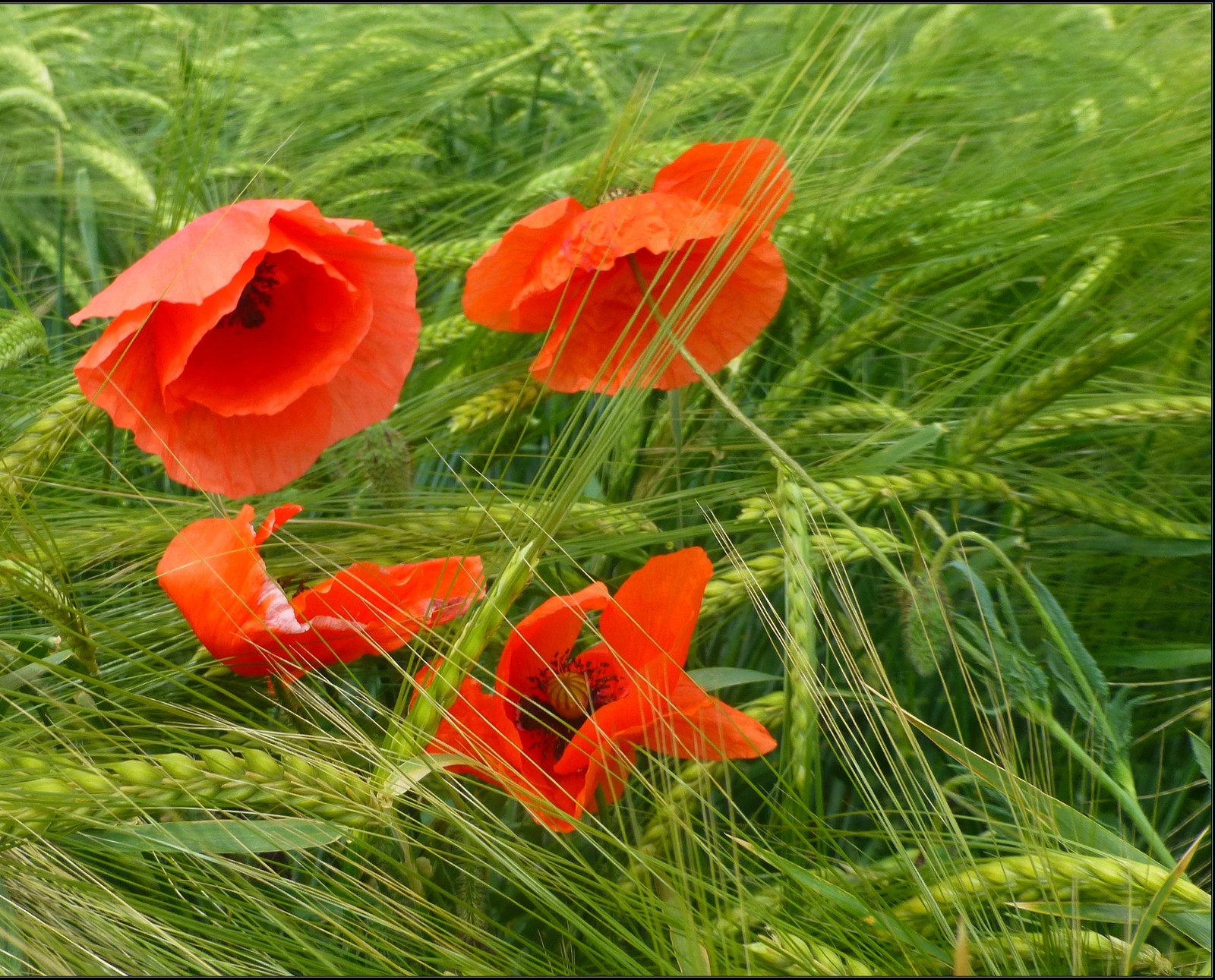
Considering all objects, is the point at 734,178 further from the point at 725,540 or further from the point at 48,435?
the point at 48,435

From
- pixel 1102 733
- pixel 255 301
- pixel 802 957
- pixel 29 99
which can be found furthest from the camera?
pixel 29 99

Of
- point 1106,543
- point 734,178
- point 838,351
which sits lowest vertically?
point 1106,543

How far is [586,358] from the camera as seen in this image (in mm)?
457

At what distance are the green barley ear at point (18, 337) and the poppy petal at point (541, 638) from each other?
0.24 meters

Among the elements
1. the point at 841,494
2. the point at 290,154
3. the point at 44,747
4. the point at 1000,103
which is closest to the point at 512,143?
the point at 290,154

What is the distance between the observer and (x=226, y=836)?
301 mm

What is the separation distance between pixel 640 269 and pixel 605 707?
25cm

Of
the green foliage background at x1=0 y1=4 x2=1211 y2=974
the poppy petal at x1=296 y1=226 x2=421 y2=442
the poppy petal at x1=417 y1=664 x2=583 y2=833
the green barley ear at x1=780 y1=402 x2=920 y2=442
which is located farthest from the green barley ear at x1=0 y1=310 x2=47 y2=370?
the green barley ear at x1=780 y1=402 x2=920 y2=442

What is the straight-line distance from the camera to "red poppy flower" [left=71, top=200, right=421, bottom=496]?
402mm

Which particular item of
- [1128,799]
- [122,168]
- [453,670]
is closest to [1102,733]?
[1128,799]

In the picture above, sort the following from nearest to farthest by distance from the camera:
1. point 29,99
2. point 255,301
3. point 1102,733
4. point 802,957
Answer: point 802,957 → point 1102,733 → point 255,301 → point 29,99

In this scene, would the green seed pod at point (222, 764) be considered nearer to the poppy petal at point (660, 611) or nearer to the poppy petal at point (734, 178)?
the poppy petal at point (660, 611)

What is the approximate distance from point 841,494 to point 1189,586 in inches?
9.8

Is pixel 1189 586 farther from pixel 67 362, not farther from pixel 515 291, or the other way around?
pixel 67 362
